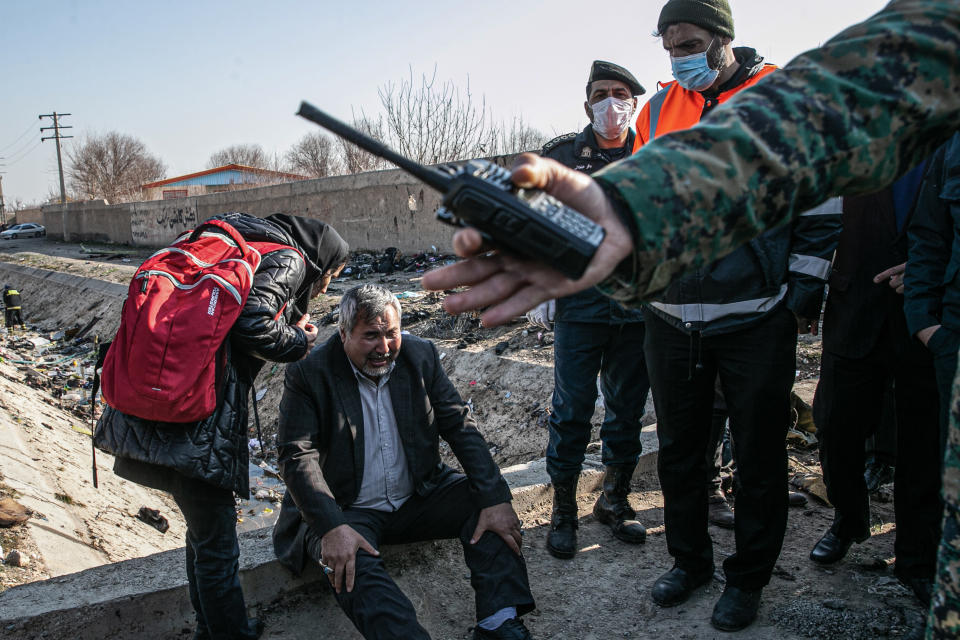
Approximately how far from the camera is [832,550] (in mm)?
2912

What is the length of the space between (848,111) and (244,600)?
9.06ft

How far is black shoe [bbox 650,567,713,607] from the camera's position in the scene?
270 cm

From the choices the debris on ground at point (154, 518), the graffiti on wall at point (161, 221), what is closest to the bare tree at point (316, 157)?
the graffiti on wall at point (161, 221)

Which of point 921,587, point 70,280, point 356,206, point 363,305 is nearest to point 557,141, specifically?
point 363,305

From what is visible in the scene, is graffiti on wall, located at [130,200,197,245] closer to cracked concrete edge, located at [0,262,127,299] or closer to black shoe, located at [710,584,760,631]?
cracked concrete edge, located at [0,262,127,299]

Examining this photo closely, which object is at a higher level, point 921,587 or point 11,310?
point 11,310

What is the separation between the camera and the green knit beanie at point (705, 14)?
276 centimetres

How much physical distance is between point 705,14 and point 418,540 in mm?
2466

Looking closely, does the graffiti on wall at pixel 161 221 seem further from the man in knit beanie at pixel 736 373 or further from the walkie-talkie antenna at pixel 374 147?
the walkie-talkie antenna at pixel 374 147

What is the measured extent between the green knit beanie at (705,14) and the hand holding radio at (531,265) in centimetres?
214

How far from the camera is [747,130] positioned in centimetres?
99

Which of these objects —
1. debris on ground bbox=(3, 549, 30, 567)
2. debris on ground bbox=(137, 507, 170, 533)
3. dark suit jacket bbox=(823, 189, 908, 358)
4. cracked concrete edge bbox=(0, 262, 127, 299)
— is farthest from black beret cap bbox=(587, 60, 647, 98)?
cracked concrete edge bbox=(0, 262, 127, 299)

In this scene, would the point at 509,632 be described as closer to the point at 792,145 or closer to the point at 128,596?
the point at 128,596

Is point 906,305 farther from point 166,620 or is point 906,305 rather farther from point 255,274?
point 166,620
